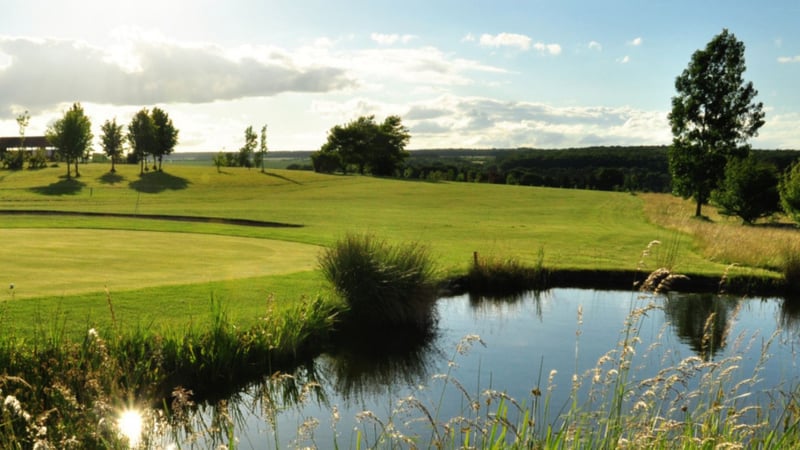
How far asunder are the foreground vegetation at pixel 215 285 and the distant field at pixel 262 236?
96 mm

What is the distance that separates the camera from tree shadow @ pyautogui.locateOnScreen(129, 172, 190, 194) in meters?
65.6

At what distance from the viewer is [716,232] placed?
28312mm

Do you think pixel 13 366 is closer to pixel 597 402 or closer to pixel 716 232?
pixel 597 402

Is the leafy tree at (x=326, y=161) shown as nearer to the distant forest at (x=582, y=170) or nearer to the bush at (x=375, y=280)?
the distant forest at (x=582, y=170)

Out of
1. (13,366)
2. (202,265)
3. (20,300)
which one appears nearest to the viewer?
(13,366)

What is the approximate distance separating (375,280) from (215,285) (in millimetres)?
3301

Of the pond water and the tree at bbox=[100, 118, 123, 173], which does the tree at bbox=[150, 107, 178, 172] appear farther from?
the pond water

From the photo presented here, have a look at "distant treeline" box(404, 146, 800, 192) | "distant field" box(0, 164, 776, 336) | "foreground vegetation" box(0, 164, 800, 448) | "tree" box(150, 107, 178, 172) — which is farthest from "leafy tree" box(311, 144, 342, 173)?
"foreground vegetation" box(0, 164, 800, 448)

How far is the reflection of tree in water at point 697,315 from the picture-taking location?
47.1 ft

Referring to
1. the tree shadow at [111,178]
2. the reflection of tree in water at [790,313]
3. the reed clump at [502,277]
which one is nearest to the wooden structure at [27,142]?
the tree shadow at [111,178]

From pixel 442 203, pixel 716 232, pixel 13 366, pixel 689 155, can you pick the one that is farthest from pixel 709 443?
pixel 442 203

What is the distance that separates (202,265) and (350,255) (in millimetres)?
4906

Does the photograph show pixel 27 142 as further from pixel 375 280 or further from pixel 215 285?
pixel 375 280

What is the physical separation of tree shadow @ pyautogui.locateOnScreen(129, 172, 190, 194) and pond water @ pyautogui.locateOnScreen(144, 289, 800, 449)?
5308 centimetres
